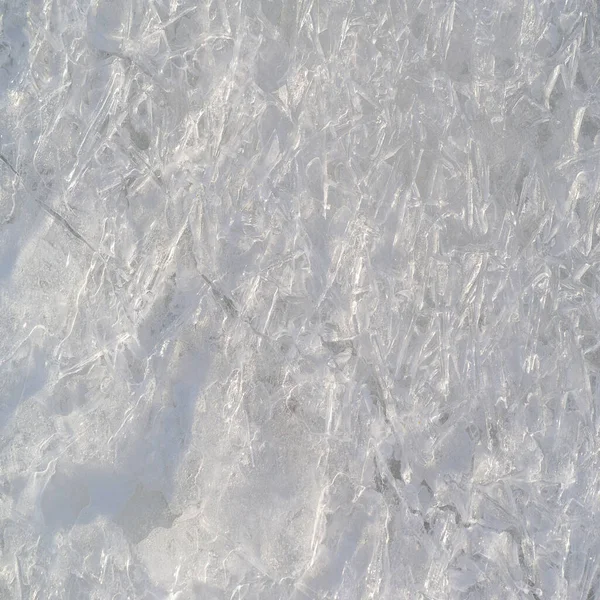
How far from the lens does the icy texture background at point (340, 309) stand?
656mm

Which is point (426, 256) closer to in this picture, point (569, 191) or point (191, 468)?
point (569, 191)

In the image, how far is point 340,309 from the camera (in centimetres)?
66

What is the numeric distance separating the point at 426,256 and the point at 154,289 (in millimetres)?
304

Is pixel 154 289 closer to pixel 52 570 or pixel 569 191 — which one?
pixel 52 570

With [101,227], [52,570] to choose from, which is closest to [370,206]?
[101,227]

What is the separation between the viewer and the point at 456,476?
66cm

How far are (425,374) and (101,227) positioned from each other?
0.40 meters

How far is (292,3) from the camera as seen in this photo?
2.18ft

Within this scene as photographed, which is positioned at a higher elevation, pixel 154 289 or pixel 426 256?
pixel 154 289

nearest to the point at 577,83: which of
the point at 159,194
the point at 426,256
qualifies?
the point at 426,256

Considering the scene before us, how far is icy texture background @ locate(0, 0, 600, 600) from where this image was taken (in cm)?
66

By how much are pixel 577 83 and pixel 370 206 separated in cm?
27

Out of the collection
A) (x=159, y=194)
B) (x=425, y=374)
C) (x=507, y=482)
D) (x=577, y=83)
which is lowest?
(x=507, y=482)

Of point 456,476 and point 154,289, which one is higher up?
point 154,289
